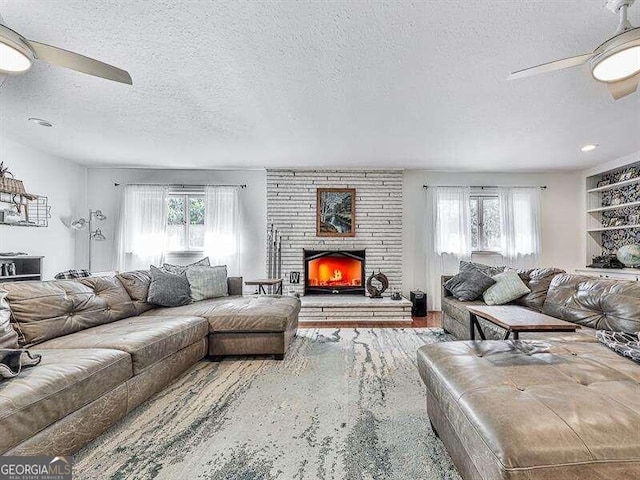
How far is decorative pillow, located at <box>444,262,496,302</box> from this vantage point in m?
3.64

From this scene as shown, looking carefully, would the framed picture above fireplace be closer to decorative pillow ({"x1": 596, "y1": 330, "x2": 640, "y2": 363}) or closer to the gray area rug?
the gray area rug

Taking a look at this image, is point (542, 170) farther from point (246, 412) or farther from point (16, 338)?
point (16, 338)

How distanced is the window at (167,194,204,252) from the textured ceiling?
1.05 metres

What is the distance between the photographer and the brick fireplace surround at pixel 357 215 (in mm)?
5535

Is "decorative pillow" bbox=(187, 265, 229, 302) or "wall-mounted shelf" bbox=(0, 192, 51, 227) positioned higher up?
"wall-mounted shelf" bbox=(0, 192, 51, 227)

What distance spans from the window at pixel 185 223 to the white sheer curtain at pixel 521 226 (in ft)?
17.0

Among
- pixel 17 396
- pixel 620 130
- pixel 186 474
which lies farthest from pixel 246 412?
pixel 620 130

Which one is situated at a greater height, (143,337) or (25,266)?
(25,266)

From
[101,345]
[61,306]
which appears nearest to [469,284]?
[101,345]

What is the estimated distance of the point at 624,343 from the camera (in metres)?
1.90

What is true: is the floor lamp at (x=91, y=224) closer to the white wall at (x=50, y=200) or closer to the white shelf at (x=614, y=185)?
the white wall at (x=50, y=200)

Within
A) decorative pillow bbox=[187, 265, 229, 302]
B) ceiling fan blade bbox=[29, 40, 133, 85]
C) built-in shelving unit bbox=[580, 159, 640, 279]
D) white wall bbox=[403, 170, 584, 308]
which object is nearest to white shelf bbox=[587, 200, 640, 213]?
built-in shelving unit bbox=[580, 159, 640, 279]

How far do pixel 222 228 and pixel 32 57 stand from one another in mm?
3851

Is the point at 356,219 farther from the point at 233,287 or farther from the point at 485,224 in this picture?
the point at 233,287
